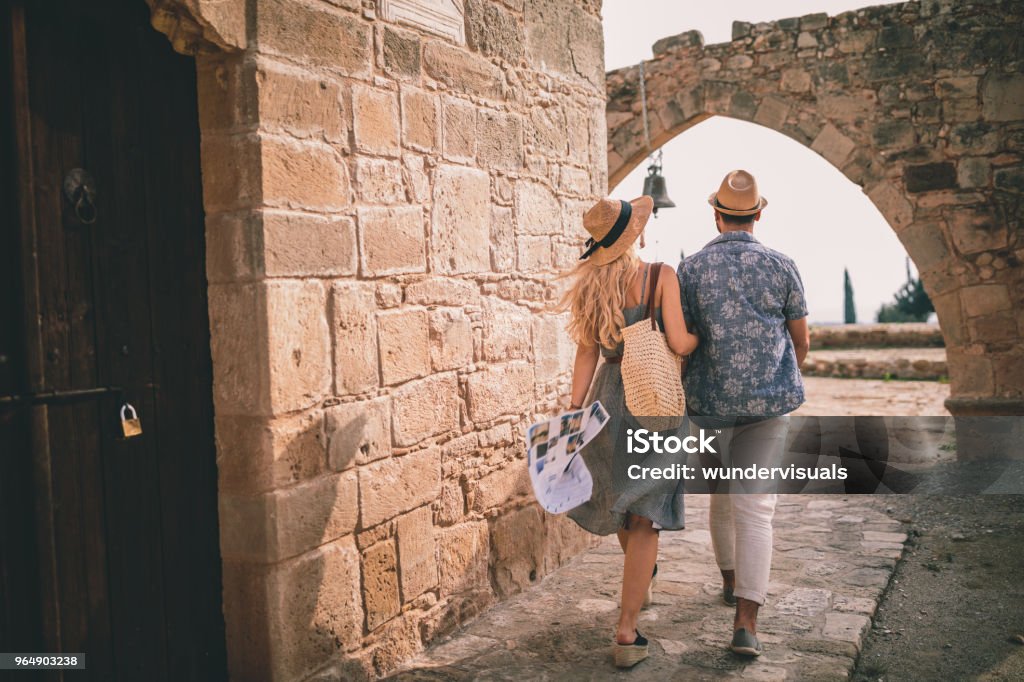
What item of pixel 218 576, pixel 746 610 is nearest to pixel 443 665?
pixel 218 576

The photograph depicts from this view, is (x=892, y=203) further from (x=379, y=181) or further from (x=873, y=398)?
(x=379, y=181)

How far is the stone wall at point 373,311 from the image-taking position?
260 centimetres

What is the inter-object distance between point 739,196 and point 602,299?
704 mm

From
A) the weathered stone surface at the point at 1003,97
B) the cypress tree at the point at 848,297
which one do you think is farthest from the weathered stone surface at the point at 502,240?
the cypress tree at the point at 848,297

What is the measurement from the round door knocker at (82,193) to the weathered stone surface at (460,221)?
1.33 meters

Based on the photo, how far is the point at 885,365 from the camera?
13875mm

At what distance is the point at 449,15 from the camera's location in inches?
138

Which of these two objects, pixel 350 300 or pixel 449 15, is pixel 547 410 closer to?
pixel 350 300

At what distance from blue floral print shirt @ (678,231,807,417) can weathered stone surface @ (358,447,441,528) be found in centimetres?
108

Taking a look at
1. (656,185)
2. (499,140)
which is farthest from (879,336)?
(499,140)

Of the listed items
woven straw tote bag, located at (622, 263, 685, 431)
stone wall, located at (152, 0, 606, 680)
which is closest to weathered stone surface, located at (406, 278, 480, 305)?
stone wall, located at (152, 0, 606, 680)

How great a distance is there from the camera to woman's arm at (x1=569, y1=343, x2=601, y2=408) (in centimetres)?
312

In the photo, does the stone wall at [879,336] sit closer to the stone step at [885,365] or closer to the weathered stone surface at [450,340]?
the stone step at [885,365]

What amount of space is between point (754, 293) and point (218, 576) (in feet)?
6.87
